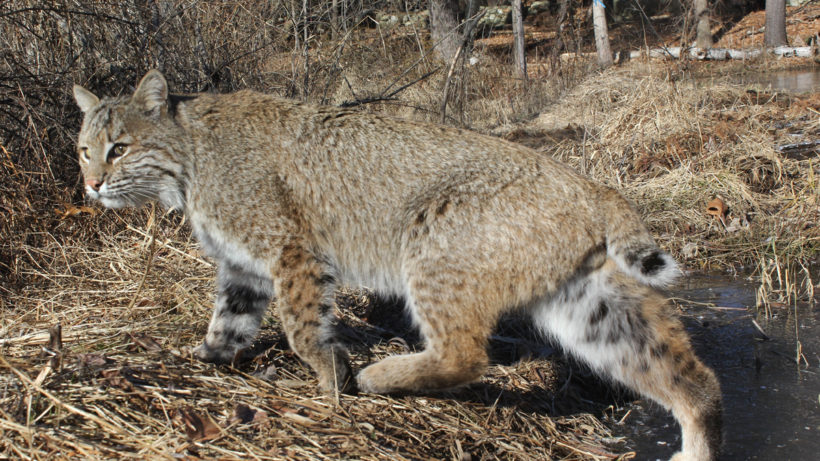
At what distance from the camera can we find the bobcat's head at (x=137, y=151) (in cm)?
419

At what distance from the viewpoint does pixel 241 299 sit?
173 inches

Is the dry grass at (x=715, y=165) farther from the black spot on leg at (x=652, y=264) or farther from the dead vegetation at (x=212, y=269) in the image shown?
the black spot on leg at (x=652, y=264)

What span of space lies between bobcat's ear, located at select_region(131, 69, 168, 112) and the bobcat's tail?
2.48m

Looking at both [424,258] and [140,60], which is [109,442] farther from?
[140,60]

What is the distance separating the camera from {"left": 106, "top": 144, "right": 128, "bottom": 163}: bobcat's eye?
4.23m

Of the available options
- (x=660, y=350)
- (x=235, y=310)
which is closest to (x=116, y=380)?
(x=235, y=310)

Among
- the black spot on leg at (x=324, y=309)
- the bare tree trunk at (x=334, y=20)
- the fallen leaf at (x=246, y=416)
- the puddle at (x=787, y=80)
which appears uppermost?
the bare tree trunk at (x=334, y=20)

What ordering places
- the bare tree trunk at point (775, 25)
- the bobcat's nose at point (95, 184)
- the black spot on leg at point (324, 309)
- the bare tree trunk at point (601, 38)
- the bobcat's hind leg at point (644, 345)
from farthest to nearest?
the bare tree trunk at point (775, 25) < the bare tree trunk at point (601, 38) < the bobcat's nose at point (95, 184) < the black spot on leg at point (324, 309) < the bobcat's hind leg at point (644, 345)

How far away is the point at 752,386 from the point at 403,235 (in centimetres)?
227

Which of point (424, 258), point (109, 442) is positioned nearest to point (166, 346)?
point (109, 442)

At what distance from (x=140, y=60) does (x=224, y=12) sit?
1169 mm

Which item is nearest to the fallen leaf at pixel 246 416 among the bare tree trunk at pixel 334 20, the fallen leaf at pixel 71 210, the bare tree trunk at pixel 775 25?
the fallen leaf at pixel 71 210

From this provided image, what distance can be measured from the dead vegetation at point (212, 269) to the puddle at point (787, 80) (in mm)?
3122

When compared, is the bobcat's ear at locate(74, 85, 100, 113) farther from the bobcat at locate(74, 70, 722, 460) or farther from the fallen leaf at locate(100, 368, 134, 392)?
the fallen leaf at locate(100, 368, 134, 392)
